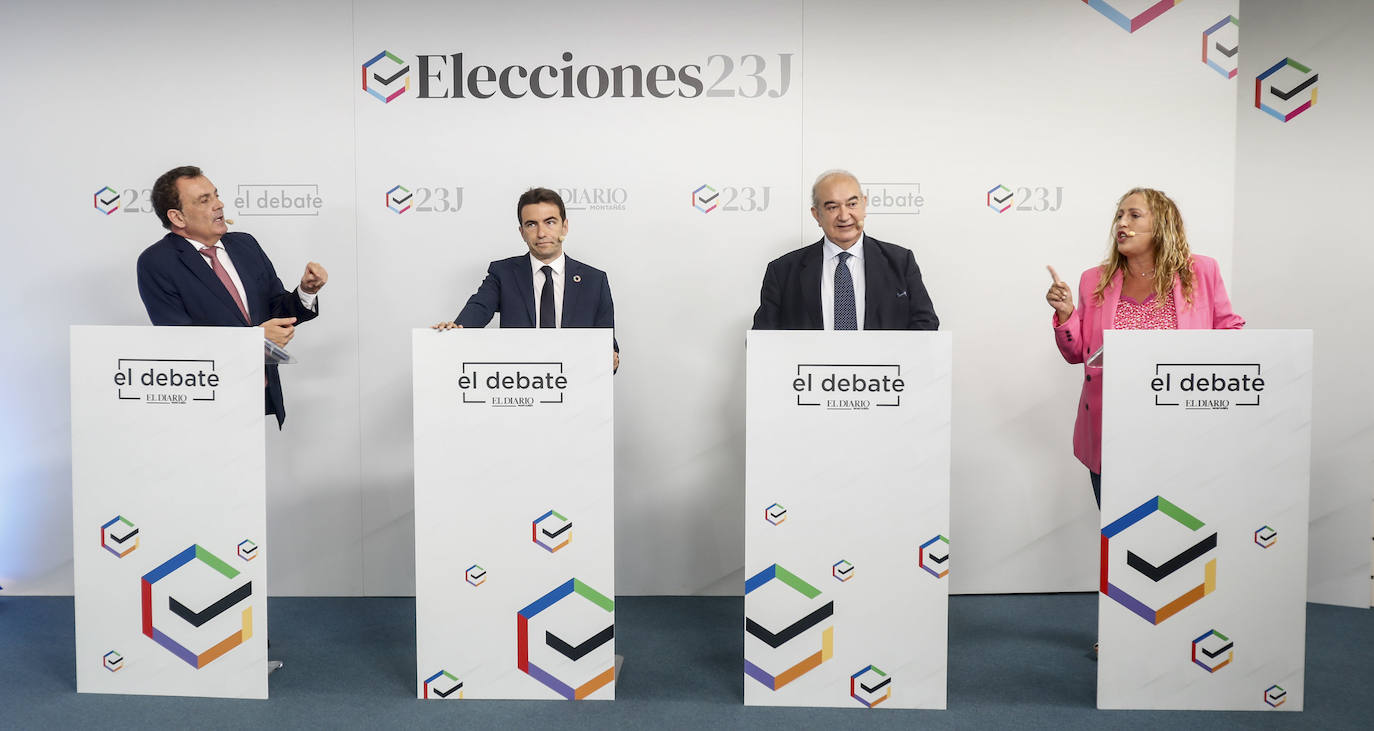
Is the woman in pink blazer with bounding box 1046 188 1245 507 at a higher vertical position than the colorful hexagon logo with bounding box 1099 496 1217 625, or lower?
higher

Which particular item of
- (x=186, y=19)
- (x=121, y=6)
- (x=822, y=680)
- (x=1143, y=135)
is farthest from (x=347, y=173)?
(x=1143, y=135)

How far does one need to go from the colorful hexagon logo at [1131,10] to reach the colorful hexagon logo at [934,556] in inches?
109

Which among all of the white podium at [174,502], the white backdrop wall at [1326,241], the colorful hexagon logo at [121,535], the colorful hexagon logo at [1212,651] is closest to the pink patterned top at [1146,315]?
the colorful hexagon logo at [1212,651]

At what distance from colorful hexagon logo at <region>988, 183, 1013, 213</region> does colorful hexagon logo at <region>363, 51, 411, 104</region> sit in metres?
2.80

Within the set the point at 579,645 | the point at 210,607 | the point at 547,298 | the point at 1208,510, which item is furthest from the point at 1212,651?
the point at 210,607

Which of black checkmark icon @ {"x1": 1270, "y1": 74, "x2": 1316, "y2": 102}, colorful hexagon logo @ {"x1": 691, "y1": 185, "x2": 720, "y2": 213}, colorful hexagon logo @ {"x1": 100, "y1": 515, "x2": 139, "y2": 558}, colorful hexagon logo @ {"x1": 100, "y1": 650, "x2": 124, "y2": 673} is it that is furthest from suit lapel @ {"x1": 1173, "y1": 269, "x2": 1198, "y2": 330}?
colorful hexagon logo @ {"x1": 100, "y1": 650, "x2": 124, "y2": 673}

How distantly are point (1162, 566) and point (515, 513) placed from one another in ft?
6.87

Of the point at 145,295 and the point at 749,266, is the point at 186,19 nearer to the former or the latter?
the point at 145,295

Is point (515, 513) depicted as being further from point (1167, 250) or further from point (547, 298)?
point (1167, 250)

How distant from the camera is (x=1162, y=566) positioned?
2.70 m

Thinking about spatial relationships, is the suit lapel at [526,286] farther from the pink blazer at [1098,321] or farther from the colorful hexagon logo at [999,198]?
the colorful hexagon logo at [999,198]

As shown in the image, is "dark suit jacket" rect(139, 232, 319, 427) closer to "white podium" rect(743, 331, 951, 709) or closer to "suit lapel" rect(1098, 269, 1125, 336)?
"white podium" rect(743, 331, 951, 709)

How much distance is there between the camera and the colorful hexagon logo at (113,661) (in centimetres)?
285

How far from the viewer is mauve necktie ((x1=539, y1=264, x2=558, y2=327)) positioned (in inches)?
134
